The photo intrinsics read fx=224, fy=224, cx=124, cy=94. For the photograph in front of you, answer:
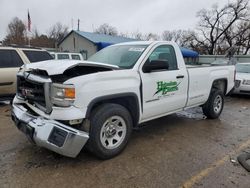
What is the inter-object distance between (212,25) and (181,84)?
40.3m

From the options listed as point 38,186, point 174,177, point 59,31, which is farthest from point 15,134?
point 59,31

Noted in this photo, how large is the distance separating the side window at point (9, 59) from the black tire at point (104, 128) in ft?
16.2

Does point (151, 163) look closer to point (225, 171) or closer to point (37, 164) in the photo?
point (225, 171)

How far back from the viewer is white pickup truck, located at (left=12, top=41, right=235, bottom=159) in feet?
9.50

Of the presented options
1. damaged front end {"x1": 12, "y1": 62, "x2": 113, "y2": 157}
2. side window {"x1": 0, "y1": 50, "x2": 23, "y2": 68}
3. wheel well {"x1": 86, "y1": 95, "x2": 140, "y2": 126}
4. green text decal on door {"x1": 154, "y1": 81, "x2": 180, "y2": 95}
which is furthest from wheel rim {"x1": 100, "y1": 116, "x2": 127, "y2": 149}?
side window {"x1": 0, "y1": 50, "x2": 23, "y2": 68}

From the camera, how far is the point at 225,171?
3156 mm

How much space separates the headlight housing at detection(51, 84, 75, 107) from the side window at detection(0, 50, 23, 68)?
473 cm

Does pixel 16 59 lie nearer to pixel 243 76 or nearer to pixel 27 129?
pixel 27 129

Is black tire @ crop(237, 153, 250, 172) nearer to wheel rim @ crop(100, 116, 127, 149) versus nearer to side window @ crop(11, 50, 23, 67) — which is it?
wheel rim @ crop(100, 116, 127, 149)

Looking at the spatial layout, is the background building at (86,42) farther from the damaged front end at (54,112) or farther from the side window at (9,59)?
the damaged front end at (54,112)

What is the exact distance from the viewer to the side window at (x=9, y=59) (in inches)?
269

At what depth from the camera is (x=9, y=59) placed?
693cm

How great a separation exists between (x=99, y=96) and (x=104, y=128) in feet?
1.73

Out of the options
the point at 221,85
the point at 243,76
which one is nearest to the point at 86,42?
the point at 243,76
